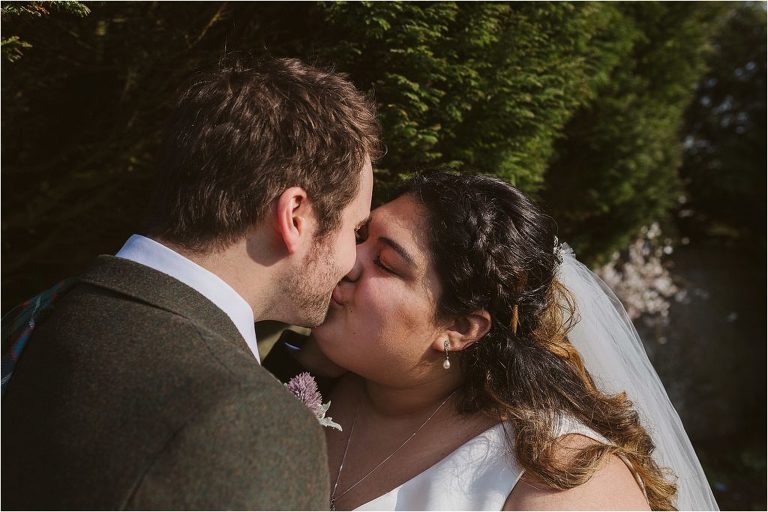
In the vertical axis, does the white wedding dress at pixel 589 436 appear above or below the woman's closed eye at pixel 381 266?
below

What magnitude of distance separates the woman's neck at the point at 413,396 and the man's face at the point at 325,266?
2.06 ft

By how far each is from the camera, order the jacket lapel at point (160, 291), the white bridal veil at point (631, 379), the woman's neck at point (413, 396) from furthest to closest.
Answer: the white bridal veil at point (631, 379) < the woman's neck at point (413, 396) < the jacket lapel at point (160, 291)

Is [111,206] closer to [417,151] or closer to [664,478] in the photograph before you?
[417,151]

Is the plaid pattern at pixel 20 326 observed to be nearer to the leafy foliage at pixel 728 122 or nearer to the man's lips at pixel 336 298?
the man's lips at pixel 336 298

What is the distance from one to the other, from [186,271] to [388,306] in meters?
0.83

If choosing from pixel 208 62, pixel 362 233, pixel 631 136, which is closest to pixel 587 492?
pixel 362 233

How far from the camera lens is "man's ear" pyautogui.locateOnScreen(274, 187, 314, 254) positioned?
1956 mm

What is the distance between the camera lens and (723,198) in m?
8.52

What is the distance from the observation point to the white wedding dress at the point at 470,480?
7.66 ft

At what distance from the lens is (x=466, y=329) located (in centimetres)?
258

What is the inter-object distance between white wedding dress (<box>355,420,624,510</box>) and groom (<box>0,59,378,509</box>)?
0.74 meters

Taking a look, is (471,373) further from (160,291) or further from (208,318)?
(160,291)

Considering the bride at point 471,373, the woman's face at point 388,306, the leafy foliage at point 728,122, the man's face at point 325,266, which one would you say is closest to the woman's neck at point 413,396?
the bride at point 471,373

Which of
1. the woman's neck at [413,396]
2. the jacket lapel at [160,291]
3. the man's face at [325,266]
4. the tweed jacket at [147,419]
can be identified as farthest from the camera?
the woman's neck at [413,396]
